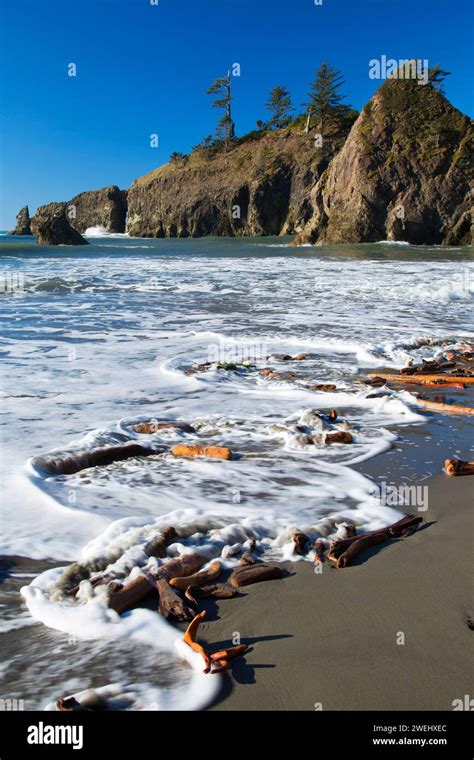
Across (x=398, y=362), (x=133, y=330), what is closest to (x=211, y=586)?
(x=398, y=362)

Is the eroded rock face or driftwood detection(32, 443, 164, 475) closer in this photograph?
driftwood detection(32, 443, 164, 475)

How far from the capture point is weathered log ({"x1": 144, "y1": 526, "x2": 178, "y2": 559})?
2.50 m

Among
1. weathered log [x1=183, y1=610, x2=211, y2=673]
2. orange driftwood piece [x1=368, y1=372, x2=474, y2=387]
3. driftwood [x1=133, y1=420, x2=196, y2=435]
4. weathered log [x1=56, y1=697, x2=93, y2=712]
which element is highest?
orange driftwood piece [x1=368, y1=372, x2=474, y2=387]

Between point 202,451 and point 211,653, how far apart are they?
1.86 m

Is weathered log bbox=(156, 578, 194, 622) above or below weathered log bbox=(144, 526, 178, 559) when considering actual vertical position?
below

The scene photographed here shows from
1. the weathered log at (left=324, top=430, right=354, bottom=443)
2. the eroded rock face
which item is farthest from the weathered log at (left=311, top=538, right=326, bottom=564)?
the eroded rock face

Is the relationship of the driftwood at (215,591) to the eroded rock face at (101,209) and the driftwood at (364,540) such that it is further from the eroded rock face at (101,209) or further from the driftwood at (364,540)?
the eroded rock face at (101,209)

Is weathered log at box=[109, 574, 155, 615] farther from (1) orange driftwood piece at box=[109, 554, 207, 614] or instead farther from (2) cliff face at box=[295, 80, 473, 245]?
(2) cliff face at box=[295, 80, 473, 245]

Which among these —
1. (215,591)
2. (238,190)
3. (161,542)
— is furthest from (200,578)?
(238,190)

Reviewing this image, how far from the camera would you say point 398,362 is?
6441 mm

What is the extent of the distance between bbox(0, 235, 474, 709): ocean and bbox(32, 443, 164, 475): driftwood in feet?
0.21

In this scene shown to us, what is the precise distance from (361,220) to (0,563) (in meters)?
43.7

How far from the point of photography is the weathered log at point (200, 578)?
7.38ft

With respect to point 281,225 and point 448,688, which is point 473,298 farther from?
point 281,225
